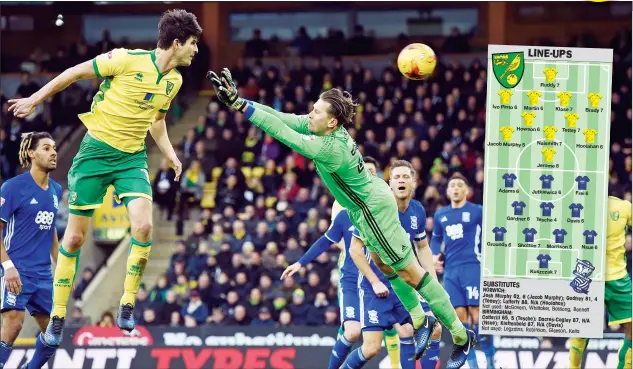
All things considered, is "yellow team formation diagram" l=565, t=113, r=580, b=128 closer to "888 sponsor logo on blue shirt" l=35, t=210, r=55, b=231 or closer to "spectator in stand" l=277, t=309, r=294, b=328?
"888 sponsor logo on blue shirt" l=35, t=210, r=55, b=231

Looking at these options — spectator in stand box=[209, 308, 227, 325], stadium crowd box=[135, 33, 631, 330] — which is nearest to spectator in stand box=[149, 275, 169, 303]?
stadium crowd box=[135, 33, 631, 330]

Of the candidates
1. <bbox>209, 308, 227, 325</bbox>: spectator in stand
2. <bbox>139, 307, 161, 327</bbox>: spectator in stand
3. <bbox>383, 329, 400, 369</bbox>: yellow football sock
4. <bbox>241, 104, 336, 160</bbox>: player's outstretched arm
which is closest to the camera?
<bbox>241, 104, 336, 160</bbox>: player's outstretched arm

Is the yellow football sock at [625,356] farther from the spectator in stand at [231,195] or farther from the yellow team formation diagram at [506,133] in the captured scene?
the spectator in stand at [231,195]

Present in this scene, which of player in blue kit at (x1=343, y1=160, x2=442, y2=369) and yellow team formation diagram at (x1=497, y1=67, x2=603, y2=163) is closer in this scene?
player in blue kit at (x1=343, y1=160, x2=442, y2=369)

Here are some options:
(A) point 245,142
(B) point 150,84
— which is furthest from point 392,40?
(B) point 150,84

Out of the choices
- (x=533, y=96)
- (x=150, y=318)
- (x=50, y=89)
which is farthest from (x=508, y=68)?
(x=150, y=318)

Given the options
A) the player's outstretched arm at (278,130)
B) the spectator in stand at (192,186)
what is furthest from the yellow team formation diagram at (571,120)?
the spectator in stand at (192,186)
